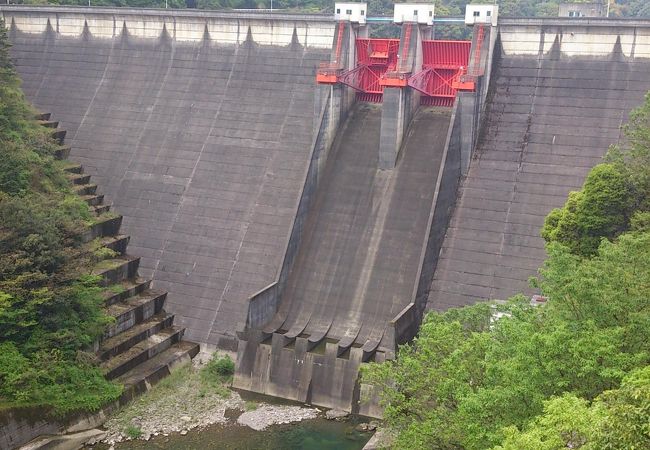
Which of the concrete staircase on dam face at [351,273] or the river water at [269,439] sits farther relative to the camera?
the concrete staircase on dam face at [351,273]

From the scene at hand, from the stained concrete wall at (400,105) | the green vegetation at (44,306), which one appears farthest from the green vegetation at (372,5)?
the green vegetation at (44,306)

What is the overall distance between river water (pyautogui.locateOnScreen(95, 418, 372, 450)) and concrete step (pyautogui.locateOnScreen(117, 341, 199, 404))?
2521 millimetres

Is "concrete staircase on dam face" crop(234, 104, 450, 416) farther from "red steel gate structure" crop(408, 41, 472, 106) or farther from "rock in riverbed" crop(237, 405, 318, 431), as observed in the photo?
"red steel gate structure" crop(408, 41, 472, 106)

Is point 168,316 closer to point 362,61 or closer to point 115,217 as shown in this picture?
point 115,217

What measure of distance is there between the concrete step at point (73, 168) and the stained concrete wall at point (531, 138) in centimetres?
1719

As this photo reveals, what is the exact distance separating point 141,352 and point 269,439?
6243 millimetres

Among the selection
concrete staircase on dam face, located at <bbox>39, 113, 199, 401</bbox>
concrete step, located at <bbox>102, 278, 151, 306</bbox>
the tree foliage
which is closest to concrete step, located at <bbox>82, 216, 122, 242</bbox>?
concrete staircase on dam face, located at <bbox>39, 113, 199, 401</bbox>

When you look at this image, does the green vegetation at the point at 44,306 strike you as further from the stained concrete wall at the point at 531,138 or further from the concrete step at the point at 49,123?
the stained concrete wall at the point at 531,138

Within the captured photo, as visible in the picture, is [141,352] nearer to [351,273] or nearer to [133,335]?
[133,335]

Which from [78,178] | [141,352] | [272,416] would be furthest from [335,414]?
[78,178]

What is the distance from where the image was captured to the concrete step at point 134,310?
25.8 metres

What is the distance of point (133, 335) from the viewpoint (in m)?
26.0

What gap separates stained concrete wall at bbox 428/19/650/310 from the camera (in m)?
25.9

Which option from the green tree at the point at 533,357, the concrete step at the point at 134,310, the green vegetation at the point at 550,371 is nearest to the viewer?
the green vegetation at the point at 550,371
